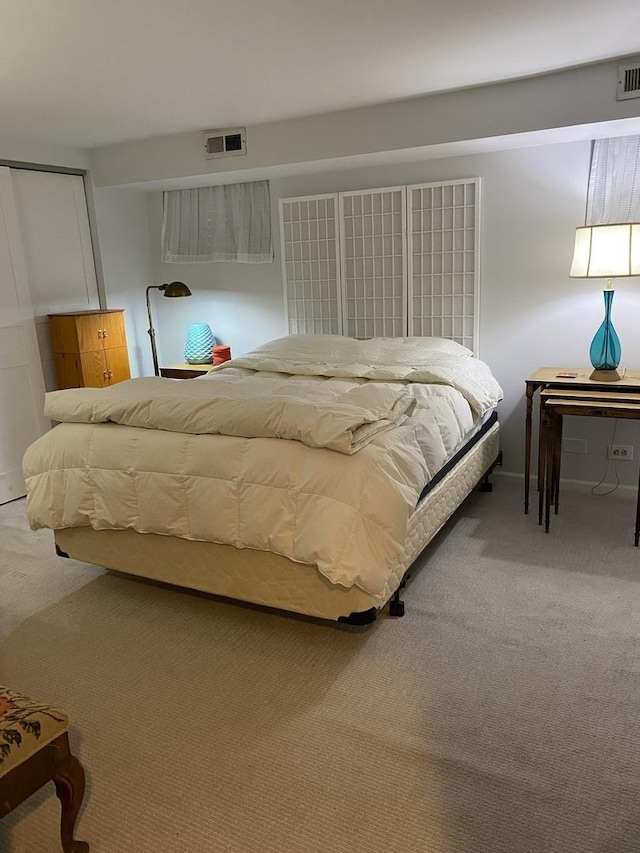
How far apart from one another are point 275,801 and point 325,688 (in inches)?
18.7

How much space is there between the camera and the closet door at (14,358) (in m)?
4.00

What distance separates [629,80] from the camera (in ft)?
9.64

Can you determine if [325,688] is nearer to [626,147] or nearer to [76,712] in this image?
[76,712]

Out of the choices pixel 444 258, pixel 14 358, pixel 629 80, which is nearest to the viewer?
pixel 629 80

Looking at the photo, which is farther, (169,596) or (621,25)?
(169,596)

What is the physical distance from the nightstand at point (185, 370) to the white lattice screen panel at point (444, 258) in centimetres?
150

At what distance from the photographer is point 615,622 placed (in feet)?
8.07

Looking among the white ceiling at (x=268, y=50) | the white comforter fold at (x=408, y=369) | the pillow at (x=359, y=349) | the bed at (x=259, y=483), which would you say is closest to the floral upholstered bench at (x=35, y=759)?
the bed at (x=259, y=483)

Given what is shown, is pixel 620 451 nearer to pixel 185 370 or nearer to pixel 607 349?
pixel 607 349

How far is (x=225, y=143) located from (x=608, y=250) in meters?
2.31

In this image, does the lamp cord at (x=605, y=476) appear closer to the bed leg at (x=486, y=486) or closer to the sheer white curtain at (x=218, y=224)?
the bed leg at (x=486, y=486)

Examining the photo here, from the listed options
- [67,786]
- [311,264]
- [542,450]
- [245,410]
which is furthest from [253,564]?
[311,264]

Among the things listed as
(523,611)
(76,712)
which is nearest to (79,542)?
(76,712)

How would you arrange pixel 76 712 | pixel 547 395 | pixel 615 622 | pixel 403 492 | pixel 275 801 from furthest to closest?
1. pixel 547 395
2. pixel 615 622
3. pixel 403 492
4. pixel 76 712
5. pixel 275 801
